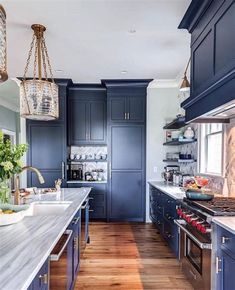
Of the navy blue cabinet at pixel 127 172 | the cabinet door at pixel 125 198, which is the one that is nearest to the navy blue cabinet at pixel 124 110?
the navy blue cabinet at pixel 127 172

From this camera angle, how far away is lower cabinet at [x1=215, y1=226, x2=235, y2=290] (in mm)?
1676

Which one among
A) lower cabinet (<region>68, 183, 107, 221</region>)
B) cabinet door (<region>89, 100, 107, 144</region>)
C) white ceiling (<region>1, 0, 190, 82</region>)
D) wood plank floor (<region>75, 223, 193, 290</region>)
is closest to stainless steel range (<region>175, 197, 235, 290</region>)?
wood plank floor (<region>75, 223, 193, 290</region>)

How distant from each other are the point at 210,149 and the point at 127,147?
1763 mm

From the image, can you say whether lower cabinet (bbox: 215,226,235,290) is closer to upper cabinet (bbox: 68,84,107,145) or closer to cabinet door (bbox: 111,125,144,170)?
cabinet door (bbox: 111,125,144,170)

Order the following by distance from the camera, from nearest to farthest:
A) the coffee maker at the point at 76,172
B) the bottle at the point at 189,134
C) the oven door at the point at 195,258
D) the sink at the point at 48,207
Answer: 1. the oven door at the point at 195,258
2. the sink at the point at 48,207
3. the bottle at the point at 189,134
4. the coffee maker at the point at 76,172

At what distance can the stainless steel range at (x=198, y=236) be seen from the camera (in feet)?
6.54

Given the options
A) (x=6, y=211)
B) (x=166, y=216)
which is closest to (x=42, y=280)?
(x=6, y=211)

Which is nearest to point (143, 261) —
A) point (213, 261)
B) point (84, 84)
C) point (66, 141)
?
point (213, 261)

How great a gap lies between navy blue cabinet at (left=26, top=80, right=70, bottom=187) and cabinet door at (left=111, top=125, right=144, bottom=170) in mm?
1005

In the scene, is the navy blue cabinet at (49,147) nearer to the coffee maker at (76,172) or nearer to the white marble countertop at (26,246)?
the coffee maker at (76,172)

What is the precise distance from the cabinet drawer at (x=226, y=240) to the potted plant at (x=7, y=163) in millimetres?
1665

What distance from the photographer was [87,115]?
5.18 metres

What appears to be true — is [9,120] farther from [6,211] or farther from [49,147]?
[6,211]

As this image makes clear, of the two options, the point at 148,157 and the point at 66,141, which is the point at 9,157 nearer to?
the point at 66,141
